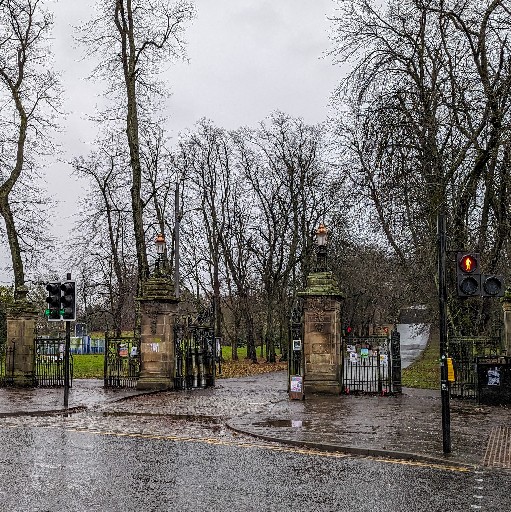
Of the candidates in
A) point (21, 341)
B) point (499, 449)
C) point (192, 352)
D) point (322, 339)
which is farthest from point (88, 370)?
point (499, 449)

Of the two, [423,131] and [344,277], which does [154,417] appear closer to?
[423,131]

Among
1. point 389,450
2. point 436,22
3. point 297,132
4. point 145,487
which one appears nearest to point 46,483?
point 145,487

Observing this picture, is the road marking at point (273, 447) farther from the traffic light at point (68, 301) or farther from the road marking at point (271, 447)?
the traffic light at point (68, 301)

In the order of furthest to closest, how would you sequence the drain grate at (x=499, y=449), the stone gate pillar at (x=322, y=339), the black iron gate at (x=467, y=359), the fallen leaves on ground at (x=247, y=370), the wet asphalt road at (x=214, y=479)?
the fallen leaves on ground at (x=247, y=370) < the stone gate pillar at (x=322, y=339) < the black iron gate at (x=467, y=359) < the drain grate at (x=499, y=449) < the wet asphalt road at (x=214, y=479)

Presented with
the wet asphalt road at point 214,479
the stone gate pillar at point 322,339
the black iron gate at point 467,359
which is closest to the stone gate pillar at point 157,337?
the stone gate pillar at point 322,339

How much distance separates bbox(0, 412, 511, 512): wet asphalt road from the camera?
7906 millimetres

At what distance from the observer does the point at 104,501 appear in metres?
7.96

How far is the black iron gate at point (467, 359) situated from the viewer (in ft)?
68.0

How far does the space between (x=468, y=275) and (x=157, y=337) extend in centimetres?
1364

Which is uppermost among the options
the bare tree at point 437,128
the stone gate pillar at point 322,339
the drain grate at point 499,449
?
the bare tree at point 437,128

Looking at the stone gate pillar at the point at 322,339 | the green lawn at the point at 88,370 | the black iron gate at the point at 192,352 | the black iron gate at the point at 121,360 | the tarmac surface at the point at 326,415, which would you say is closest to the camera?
the tarmac surface at the point at 326,415

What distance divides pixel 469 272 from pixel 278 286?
38294mm

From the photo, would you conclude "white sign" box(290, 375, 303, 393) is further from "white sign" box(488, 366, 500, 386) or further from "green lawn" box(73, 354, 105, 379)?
"green lawn" box(73, 354, 105, 379)

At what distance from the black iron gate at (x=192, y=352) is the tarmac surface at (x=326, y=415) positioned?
69 centimetres
